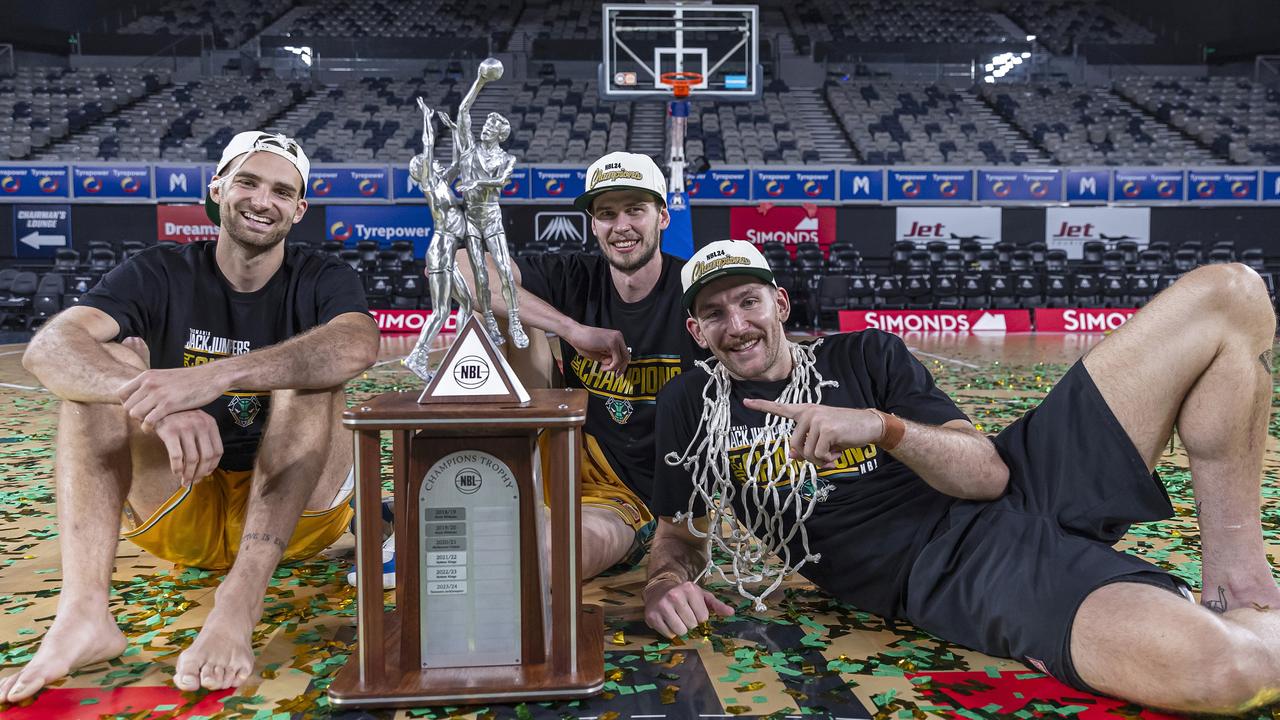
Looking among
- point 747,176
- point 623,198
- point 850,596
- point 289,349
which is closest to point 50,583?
point 289,349

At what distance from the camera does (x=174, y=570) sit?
99.1 inches

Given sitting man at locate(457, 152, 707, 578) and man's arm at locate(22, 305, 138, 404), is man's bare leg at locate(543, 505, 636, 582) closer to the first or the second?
sitting man at locate(457, 152, 707, 578)

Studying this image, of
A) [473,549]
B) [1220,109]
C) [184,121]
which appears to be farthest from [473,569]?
[1220,109]

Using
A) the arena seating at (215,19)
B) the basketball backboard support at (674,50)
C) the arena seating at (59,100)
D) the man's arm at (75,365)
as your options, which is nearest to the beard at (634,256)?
the man's arm at (75,365)

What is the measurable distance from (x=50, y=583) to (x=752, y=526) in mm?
1840

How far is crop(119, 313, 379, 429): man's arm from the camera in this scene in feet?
5.75

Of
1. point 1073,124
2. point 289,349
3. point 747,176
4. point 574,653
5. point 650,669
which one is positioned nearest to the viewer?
point 574,653

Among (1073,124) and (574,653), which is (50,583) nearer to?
(574,653)

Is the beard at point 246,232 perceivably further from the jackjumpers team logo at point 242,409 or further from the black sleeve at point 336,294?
the jackjumpers team logo at point 242,409

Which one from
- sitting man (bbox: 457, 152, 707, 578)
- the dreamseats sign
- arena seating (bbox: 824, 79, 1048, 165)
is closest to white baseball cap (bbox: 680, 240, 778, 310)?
sitting man (bbox: 457, 152, 707, 578)

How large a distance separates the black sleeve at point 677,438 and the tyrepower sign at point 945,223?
14.0m

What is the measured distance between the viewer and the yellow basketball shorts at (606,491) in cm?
252

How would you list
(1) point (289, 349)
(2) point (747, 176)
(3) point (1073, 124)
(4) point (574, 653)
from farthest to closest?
(3) point (1073, 124) < (2) point (747, 176) < (1) point (289, 349) < (4) point (574, 653)

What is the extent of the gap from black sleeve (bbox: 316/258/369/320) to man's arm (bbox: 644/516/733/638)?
0.92 meters
